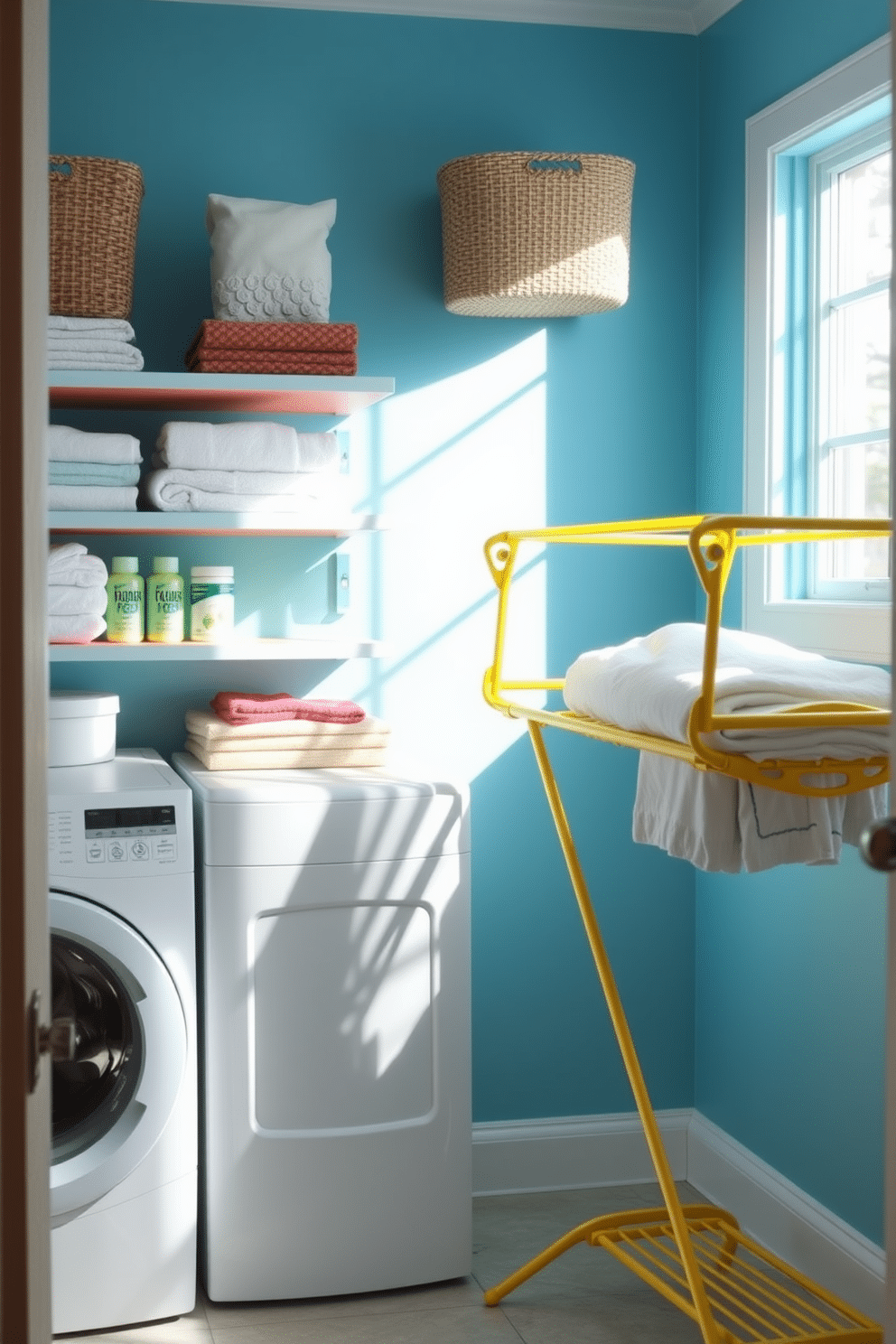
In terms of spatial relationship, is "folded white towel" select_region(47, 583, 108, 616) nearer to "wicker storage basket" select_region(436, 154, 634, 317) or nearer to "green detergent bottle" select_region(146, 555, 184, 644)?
"green detergent bottle" select_region(146, 555, 184, 644)

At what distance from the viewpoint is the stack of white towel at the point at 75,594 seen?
275cm

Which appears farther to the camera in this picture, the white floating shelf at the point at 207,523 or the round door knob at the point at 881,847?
the white floating shelf at the point at 207,523

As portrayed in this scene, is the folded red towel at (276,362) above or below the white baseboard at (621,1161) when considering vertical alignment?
above

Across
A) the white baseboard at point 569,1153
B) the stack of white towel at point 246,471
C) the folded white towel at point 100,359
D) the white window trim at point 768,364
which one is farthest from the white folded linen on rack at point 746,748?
the white baseboard at point 569,1153

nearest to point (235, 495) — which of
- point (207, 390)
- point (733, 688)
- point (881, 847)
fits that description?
point (207, 390)

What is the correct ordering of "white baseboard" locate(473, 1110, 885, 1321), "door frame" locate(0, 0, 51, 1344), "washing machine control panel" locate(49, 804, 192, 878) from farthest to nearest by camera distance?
"white baseboard" locate(473, 1110, 885, 1321)
"washing machine control panel" locate(49, 804, 192, 878)
"door frame" locate(0, 0, 51, 1344)

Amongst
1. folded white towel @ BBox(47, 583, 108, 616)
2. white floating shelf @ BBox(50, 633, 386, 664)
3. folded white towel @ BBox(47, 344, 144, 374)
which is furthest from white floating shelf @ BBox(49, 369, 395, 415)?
white floating shelf @ BBox(50, 633, 386, 664)

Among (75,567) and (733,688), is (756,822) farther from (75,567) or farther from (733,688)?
(75,567)

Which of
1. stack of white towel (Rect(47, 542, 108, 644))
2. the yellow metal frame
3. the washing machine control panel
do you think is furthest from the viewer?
stack of white towel (Rect(47, 542, 108, 644))

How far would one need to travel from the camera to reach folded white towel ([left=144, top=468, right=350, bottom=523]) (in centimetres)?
280

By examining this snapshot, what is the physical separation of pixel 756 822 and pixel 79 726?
1415 millimetres

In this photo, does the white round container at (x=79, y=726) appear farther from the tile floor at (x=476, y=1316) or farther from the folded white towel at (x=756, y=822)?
the folded white towel at (x=756, y=822)

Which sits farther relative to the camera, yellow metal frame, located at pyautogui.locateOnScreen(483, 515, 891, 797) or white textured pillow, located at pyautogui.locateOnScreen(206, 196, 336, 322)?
white textured pillow, located at pyautogui.locateOnScreen(206, 196, 336, 322)

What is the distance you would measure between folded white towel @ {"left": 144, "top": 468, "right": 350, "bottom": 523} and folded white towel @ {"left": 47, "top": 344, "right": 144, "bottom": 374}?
8.1 inches
